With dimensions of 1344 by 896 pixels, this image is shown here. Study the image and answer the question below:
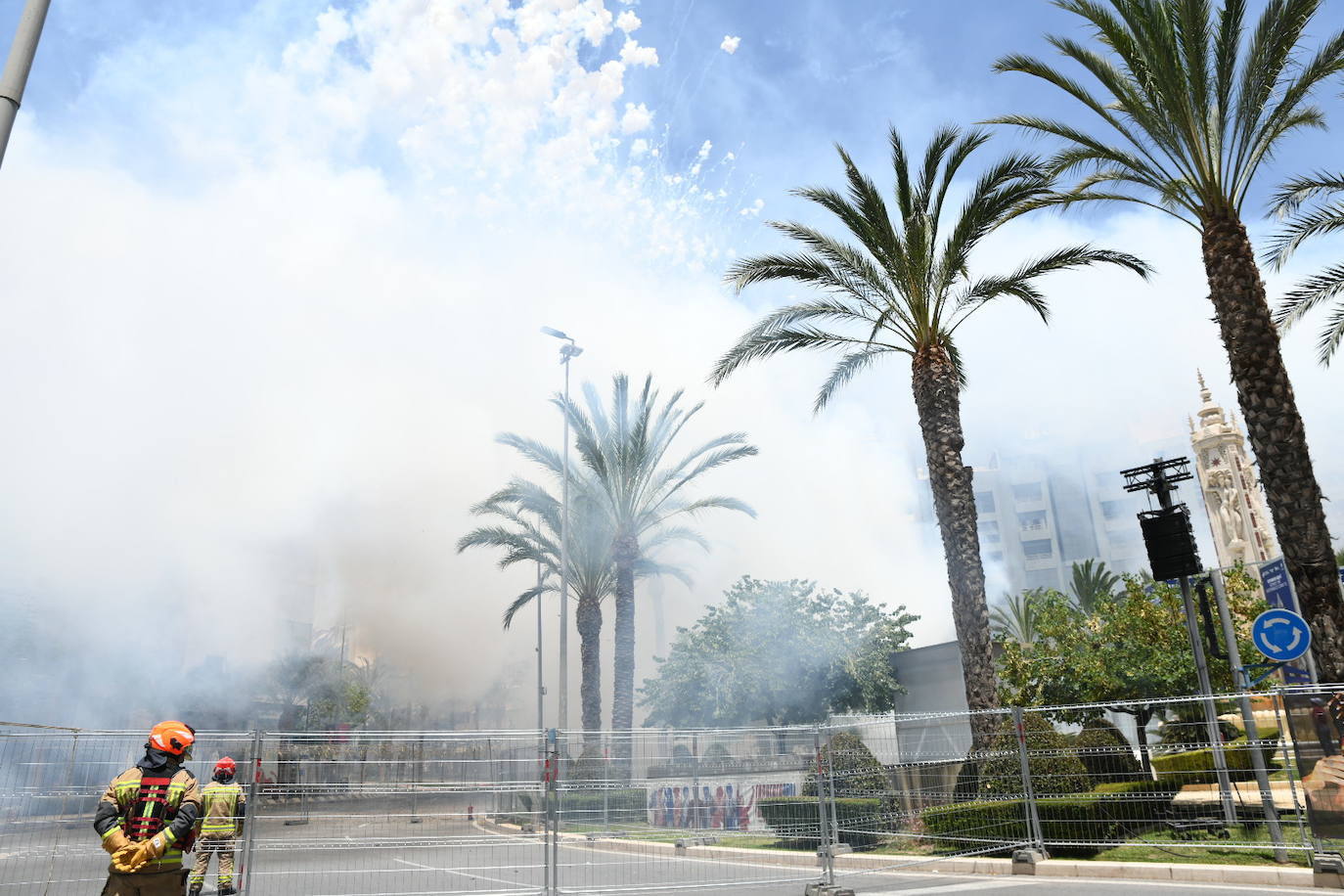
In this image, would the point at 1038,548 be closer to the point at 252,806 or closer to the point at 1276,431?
the point at 1276,431

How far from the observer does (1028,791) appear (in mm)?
10383

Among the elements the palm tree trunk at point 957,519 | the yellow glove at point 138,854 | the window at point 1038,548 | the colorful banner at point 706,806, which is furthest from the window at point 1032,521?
the yellow glove at point 138,854

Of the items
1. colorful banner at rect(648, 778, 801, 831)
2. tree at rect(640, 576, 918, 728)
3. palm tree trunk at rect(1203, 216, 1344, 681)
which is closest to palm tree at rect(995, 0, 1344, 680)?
palm tree trunk at rect(1203, 216, 1344, 681)

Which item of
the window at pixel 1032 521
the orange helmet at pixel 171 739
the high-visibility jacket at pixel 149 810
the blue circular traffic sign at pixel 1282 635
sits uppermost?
the window at pixel 1032 521

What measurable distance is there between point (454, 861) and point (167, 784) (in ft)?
28.7

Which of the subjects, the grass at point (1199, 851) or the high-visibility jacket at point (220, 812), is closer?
the high-visibility jacket at point (220, 812)

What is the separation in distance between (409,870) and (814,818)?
14.5ft

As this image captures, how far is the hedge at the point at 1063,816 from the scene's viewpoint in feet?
34.4

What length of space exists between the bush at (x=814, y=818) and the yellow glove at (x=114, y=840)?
6208 millimetres

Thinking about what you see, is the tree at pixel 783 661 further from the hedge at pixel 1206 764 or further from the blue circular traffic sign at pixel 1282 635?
the blue circular traffic sign at pixel 1282 635

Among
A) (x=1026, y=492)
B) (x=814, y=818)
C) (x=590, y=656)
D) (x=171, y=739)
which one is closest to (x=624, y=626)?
(x=590, y=656)

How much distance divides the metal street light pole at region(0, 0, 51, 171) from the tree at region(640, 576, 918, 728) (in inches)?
1243

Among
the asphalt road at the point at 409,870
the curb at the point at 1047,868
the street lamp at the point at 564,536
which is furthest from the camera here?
the street lamp at the point at 564,536

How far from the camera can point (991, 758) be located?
1118 centimetres
